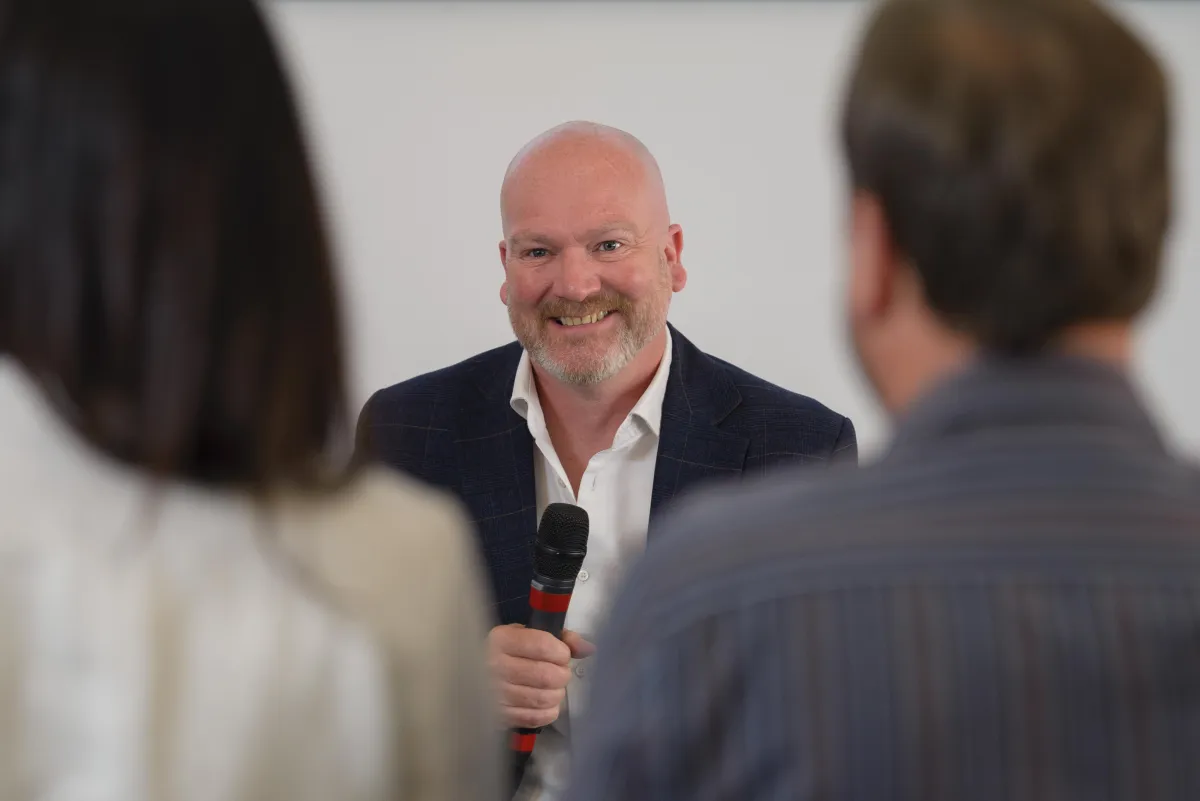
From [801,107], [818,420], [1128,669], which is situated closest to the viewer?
[1128,669]

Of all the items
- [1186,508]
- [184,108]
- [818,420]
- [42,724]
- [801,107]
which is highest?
[801,107]

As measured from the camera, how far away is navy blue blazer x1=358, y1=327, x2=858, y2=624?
2.03 metres

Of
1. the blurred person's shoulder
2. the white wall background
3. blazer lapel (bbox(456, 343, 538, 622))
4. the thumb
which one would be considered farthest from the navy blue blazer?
the blurred person's shoulder

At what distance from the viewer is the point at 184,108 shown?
0.70 m

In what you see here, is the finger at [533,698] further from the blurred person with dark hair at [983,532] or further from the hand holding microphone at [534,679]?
the blurred person with dark hair at [983,532]

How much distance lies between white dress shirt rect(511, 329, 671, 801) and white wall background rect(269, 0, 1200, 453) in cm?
56

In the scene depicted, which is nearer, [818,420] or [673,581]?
[673,581]

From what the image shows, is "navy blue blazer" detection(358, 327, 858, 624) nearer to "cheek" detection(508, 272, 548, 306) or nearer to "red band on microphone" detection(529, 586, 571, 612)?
"cheek" detection(508, 272, 548, 306)

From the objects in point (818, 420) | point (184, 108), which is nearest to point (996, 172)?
point (184, 108)

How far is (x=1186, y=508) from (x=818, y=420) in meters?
1.52

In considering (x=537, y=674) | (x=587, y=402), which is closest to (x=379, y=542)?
(x=537, y=674)

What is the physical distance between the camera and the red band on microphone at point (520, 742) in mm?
1562

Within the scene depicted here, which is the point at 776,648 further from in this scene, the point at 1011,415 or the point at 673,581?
the point at 1011,415

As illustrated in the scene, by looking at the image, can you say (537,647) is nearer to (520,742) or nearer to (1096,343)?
(520,742)
